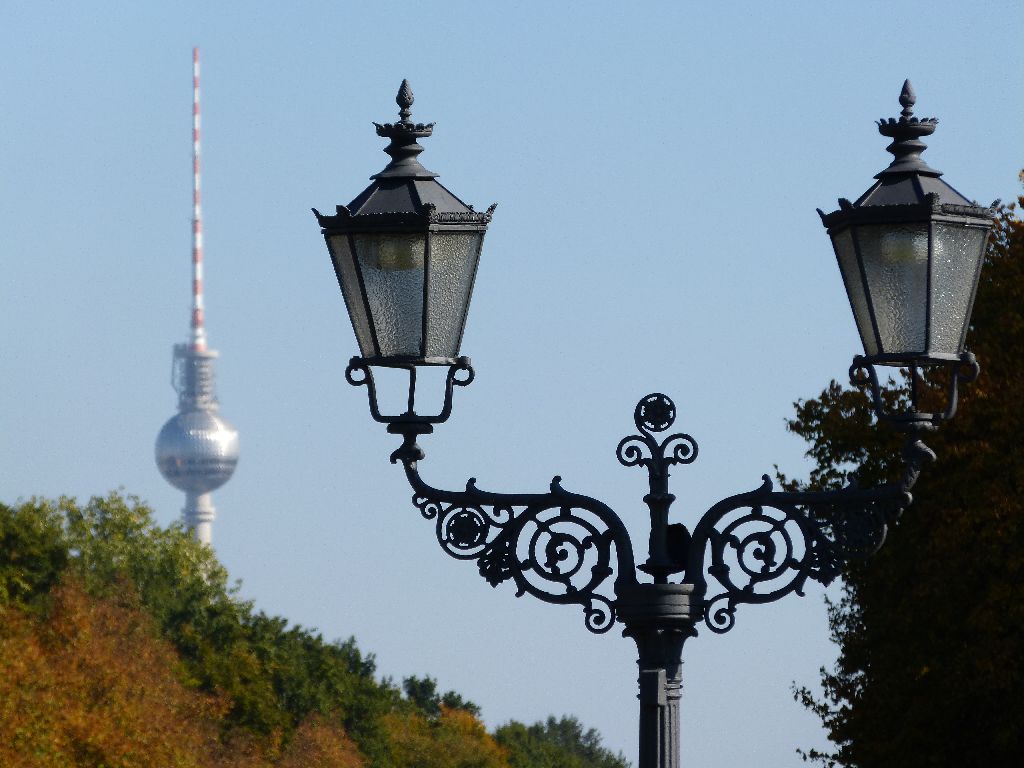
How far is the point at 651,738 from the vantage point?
894 cm

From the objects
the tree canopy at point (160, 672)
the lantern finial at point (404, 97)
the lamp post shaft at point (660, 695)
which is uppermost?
the tree canopy at point (160, 672)

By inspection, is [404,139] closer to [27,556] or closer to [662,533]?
[662,533]

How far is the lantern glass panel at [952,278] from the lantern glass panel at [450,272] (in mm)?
1730

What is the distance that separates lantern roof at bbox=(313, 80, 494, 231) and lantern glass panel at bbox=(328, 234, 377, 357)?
0.07 meters

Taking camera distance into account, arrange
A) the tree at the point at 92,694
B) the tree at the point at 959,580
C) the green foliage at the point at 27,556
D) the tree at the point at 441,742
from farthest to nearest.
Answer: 1. the tree at the point at 441,742
2. the green foliage at the point at 27,556
3. the tree at the point at 92,694
4. the tree at the point at 959,580

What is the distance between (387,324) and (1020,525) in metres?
28.9

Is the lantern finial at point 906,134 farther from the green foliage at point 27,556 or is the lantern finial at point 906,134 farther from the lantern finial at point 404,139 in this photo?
the green foliage at point 27,556

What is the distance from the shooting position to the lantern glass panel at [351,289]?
9.52m

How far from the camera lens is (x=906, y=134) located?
32.2ft

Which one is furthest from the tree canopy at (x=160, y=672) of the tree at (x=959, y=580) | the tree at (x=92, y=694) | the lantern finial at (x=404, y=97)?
the lantern finial at (x=404, y=97)

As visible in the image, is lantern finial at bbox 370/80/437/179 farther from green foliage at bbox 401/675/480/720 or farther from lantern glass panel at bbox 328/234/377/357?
green foliage at bbox 401/675/480/720

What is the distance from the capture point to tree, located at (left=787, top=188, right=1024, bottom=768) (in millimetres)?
36938

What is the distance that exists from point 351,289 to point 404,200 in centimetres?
39

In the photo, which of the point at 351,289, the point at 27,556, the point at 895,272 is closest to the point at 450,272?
the point at 351,289
